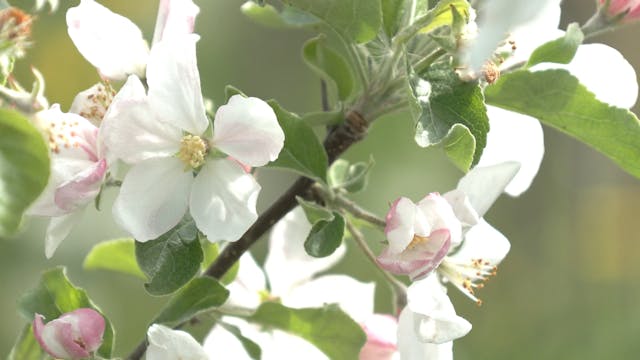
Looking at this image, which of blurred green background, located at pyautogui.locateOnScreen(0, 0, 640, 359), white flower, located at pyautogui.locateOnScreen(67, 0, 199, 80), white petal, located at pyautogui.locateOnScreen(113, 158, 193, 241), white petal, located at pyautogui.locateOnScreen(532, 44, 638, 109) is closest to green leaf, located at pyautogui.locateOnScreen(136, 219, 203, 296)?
white petal, located at pyautogui.locateOnScreen(113, 158, 193, 241)

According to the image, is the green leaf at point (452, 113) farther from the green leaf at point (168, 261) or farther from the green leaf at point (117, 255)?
the green leaf at point (117, 255)

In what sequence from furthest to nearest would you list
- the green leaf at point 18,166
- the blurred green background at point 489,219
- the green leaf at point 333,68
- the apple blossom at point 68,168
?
the blurred green background at point 489,219 → the green leaf at point 333,68 → the apple blossom at point 68,168 → the green leaf at point 18,166

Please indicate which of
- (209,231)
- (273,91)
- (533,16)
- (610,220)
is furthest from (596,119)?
(610,220)

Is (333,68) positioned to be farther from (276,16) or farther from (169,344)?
(169,344)

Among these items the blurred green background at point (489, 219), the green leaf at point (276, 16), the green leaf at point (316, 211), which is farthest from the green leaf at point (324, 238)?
the blurred green background at point (489, 219)

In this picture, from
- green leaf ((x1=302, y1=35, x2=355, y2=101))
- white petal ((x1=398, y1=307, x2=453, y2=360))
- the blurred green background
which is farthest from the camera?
the blurred green background

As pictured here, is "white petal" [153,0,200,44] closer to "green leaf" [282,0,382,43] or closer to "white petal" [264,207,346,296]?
"green leaf" [282,0,382,43]

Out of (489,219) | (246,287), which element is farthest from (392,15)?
(489,219)
